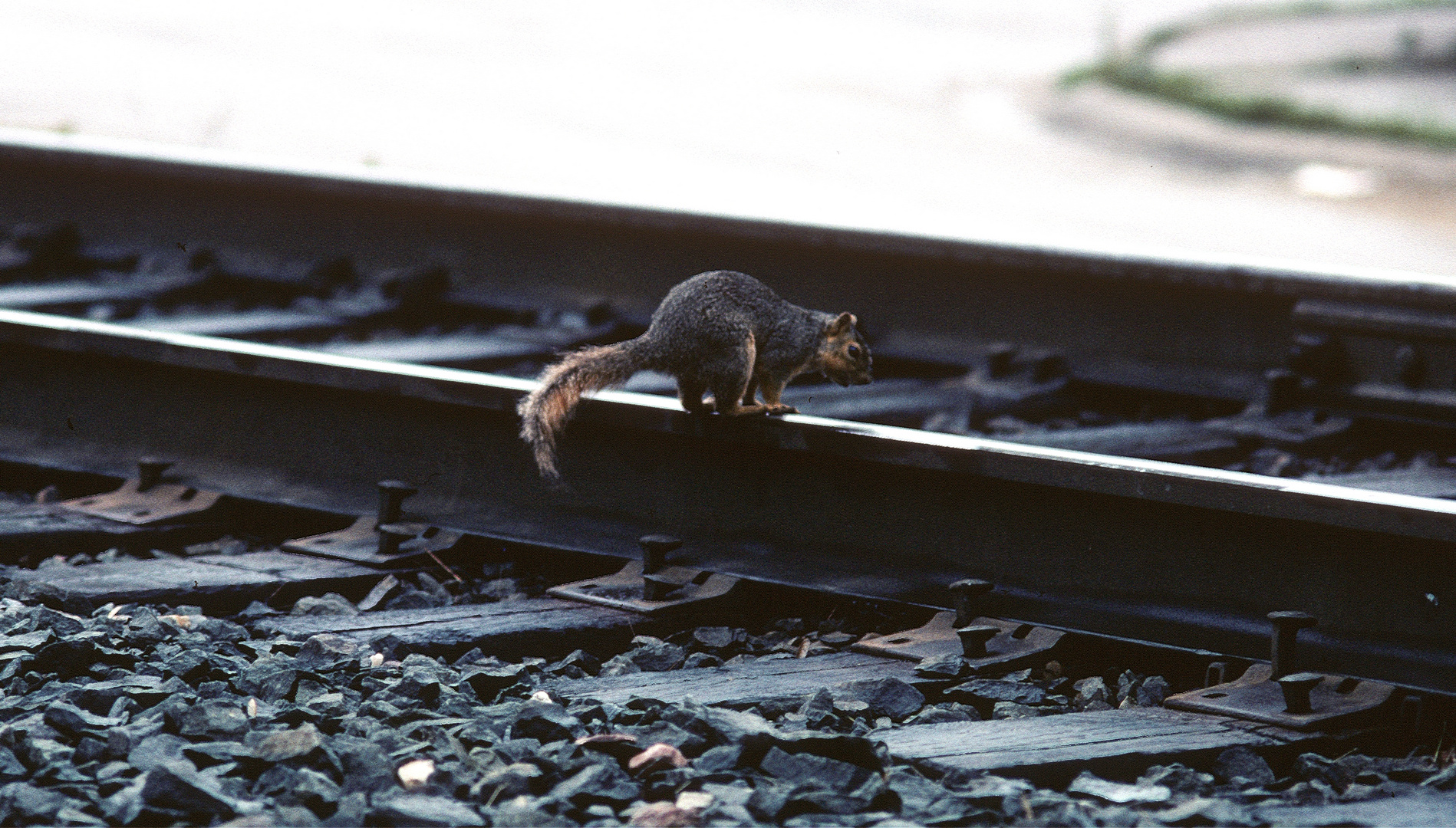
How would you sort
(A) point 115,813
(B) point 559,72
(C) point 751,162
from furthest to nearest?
(B) point 559,72, (C) point 751,162, (A) point 115,813

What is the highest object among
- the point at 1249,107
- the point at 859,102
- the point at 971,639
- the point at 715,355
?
the point at 1249,107

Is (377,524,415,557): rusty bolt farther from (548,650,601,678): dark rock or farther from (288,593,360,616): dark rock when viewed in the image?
(548,650,601,678): dark rock

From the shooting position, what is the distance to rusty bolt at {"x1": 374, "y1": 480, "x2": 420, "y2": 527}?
460 centimetres

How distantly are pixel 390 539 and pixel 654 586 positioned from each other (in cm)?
71

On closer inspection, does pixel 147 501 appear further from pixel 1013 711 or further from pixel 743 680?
pixel 1013 711

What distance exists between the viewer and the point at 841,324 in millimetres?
4926

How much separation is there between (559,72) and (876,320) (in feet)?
43.9

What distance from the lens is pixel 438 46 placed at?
20.9 m

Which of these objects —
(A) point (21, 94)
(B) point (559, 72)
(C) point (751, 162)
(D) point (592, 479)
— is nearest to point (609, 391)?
(D) point (592, 479)

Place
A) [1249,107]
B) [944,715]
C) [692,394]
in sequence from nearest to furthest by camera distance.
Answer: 1. [944,715]
2. [692,394]
3. [1249,107]

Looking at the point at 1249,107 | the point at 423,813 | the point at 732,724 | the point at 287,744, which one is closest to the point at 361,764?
the point at 287,744

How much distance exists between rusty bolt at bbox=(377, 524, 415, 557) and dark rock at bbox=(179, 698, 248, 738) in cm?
120


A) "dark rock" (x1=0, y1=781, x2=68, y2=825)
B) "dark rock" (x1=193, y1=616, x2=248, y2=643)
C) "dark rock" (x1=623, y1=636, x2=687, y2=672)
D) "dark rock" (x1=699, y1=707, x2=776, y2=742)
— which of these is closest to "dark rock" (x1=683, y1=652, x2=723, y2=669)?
"dark rock" (x1=623, y1=636, x2=687, y2=672)

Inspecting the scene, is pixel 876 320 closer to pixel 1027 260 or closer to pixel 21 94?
pixel 1027 260
